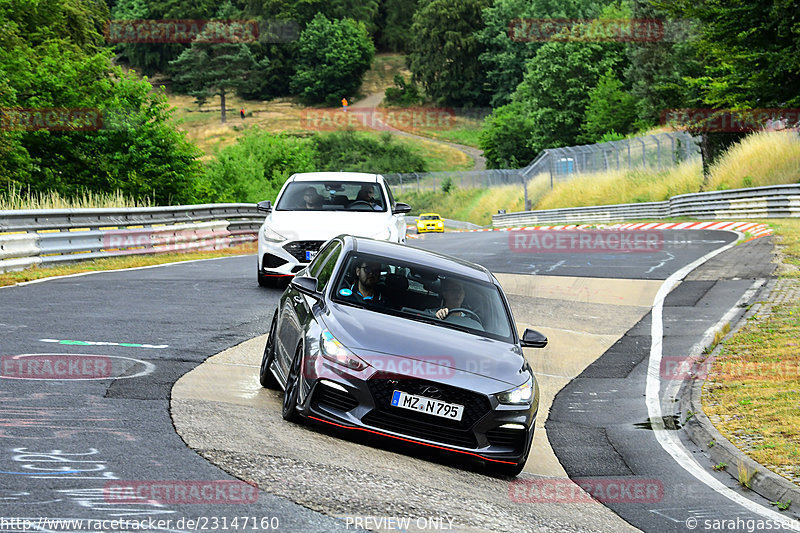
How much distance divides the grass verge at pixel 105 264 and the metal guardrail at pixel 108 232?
0.13 m

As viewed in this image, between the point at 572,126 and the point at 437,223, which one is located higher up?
the point at 572,126

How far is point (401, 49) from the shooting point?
18788 cm

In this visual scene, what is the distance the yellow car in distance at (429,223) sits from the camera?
63531 mm

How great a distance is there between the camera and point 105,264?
68.1 ft

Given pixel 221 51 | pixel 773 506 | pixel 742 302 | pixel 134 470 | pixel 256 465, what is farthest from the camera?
pixel 221 51

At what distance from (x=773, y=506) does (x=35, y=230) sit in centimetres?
1485

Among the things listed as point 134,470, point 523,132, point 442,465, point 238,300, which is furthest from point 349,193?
point 523,132

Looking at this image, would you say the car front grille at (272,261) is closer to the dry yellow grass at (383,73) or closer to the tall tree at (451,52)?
the tall tree at (451,52)

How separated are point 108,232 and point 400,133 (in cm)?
11925

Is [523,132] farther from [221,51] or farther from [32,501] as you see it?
[32,501]

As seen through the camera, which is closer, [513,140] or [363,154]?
[513,140]

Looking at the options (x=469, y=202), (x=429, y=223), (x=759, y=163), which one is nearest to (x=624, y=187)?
(x=759, y=163)

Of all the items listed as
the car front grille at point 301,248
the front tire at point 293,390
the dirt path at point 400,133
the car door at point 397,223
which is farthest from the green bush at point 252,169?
the dirt path at point 400,133

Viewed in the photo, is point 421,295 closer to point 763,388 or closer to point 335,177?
point 763,388
